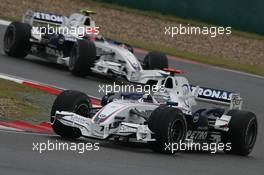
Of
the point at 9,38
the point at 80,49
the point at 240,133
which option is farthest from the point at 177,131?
the point at 9,38

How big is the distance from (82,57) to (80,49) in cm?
19

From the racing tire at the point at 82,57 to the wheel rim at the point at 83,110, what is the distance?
22.3 feet

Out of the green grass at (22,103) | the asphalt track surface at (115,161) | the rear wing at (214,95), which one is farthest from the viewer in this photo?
the green grass at (22,103)

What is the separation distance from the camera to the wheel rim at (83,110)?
1240cm

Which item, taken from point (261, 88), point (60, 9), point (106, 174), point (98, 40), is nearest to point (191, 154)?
point (106, 174)

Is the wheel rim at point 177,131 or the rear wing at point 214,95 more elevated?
the rear wing at point 214,95

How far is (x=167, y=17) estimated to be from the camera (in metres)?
30.1

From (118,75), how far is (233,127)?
614cm

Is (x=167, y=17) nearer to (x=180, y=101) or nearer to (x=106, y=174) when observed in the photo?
(x=180, y=101)

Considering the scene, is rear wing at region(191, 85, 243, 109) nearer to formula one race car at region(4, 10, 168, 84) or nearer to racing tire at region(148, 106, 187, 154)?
racing tire at region(148, 106, 187, 154)

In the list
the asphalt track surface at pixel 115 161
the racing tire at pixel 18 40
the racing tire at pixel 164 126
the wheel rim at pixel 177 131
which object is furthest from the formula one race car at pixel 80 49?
the racing tire at pixel 164 126

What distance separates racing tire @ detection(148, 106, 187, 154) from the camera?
466 inches

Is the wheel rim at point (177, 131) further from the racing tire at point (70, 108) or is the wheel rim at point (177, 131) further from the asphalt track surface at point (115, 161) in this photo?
the racing tire at point (70, 108)

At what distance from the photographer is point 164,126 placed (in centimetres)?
1181
